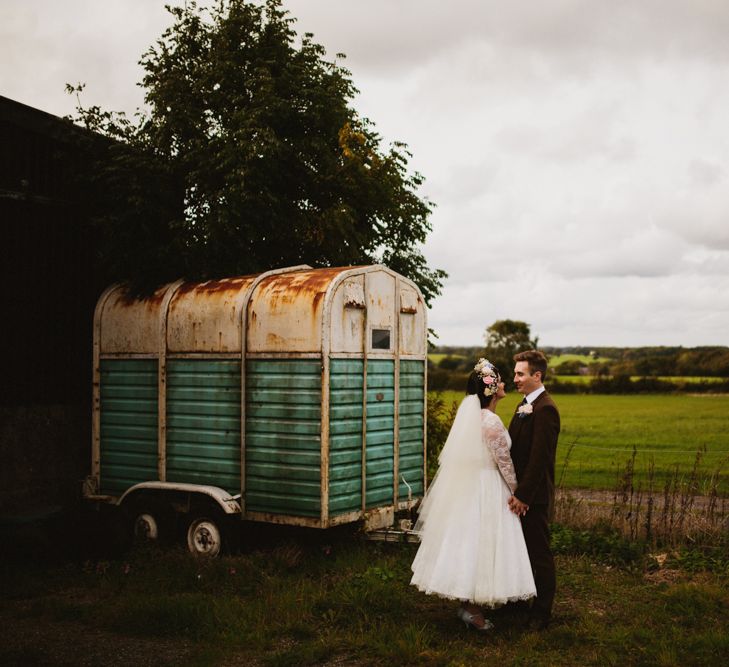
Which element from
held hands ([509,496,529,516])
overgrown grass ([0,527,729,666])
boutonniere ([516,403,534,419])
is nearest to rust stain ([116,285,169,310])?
overgrown grass ([0,527,729,666])

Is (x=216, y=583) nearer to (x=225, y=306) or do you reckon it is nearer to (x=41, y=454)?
(x=225, y=306)

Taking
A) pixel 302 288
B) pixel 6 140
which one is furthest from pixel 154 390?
pixel 6 140

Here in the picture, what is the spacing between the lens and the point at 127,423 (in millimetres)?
9852

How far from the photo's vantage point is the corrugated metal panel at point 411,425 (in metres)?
9.56

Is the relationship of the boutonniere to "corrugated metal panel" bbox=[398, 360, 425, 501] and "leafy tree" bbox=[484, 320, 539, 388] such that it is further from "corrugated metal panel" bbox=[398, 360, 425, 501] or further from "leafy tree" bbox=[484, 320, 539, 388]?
"leafy tree" bbox=[484, 320, 539, 388]

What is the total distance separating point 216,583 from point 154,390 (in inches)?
114

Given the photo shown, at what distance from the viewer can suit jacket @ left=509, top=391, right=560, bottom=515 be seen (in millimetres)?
6125

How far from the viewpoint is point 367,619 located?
21.5 feet

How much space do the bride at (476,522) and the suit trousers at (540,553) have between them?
10.0 inches

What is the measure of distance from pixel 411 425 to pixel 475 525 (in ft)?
12.1

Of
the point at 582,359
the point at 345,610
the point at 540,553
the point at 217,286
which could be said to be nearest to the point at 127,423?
the point at 217,286

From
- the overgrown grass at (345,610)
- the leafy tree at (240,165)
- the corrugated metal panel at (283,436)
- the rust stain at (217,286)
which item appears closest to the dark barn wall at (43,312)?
the leafy tree at (240,165)

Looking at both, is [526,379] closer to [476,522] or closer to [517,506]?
[517,506]

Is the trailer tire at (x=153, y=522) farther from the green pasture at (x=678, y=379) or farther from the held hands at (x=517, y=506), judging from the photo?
the green pasture at (x=678, y=379)
